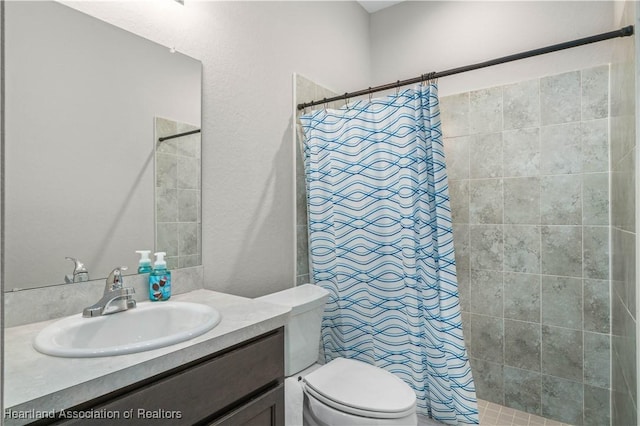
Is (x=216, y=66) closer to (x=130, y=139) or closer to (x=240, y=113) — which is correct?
(x=240, y=113)

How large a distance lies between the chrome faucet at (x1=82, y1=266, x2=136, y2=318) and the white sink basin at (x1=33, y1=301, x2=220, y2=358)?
0.07ft

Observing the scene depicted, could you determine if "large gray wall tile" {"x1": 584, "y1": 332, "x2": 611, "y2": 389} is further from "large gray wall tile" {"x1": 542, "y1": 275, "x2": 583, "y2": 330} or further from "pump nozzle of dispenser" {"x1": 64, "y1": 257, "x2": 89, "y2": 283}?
"pump nozzle of dispenser" {"x1": 64, "y1": 257, "x2": 89, "y2": 283}

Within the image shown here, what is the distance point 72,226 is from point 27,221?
4.8 inches

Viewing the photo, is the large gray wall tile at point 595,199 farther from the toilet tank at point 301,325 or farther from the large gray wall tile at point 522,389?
the toilet tank at point 301,325

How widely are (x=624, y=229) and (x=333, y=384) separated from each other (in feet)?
4.65

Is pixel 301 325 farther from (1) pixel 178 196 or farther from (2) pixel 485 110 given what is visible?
(2) pixel 485 110

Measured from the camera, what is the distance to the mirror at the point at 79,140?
1.07 m

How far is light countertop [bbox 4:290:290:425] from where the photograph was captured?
2.14 ft

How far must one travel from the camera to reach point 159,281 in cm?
132

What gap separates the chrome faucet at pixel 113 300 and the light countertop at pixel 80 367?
13 cm

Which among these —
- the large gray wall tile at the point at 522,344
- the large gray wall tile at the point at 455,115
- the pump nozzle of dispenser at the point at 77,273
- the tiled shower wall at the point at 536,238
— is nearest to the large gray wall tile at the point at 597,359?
the tiled shower wall at the point at 536,238

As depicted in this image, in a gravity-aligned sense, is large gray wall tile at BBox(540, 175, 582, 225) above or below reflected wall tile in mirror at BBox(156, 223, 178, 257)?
above

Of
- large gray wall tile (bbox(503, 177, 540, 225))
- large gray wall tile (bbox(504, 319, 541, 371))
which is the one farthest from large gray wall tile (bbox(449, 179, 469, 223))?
large gray wall tile (bbox(504, 319, 541, 371))

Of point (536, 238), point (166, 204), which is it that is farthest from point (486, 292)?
point (166, 204)
